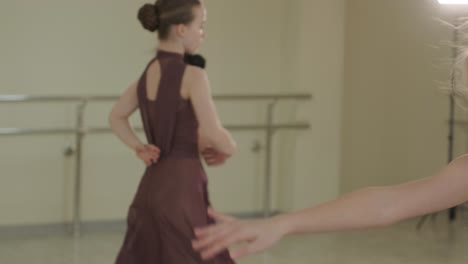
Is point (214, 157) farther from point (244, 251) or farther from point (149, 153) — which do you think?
point (244, 251)

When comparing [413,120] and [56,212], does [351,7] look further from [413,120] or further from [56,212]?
[56,212]

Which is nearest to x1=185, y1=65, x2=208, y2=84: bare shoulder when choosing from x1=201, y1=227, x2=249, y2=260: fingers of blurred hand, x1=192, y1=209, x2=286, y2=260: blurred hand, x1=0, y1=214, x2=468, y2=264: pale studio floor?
x1=192, y1=209, x2=286, y2=260: blurred hand

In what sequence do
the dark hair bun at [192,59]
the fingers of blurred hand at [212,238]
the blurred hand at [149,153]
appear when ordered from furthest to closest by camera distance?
the dark hair bun at [192,59]
the blurred hand at [149,153]
the fingers of blurred hand at [212,238]

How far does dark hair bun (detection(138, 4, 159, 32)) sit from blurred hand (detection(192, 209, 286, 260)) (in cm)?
230

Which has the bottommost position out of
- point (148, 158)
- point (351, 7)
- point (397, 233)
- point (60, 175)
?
point (397, 233)

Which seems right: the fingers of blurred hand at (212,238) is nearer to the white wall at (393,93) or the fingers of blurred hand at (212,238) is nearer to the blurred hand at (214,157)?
the blurred hand at (214,157)

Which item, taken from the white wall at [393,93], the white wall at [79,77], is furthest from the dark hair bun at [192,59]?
the white wall at [393,93]

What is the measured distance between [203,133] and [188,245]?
49cm

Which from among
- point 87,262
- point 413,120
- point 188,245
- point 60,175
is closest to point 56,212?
point 60,175

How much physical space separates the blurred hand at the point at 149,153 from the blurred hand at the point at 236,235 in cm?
208

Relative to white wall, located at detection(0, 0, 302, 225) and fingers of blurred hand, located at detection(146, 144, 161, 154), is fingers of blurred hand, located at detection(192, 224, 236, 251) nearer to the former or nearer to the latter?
fingers of blurred hand, located at detection(146, 144, 161, 154)

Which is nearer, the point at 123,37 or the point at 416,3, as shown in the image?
the point at 123,37

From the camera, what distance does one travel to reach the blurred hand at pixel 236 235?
Answer: 182 cm

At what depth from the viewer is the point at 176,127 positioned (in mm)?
4074
